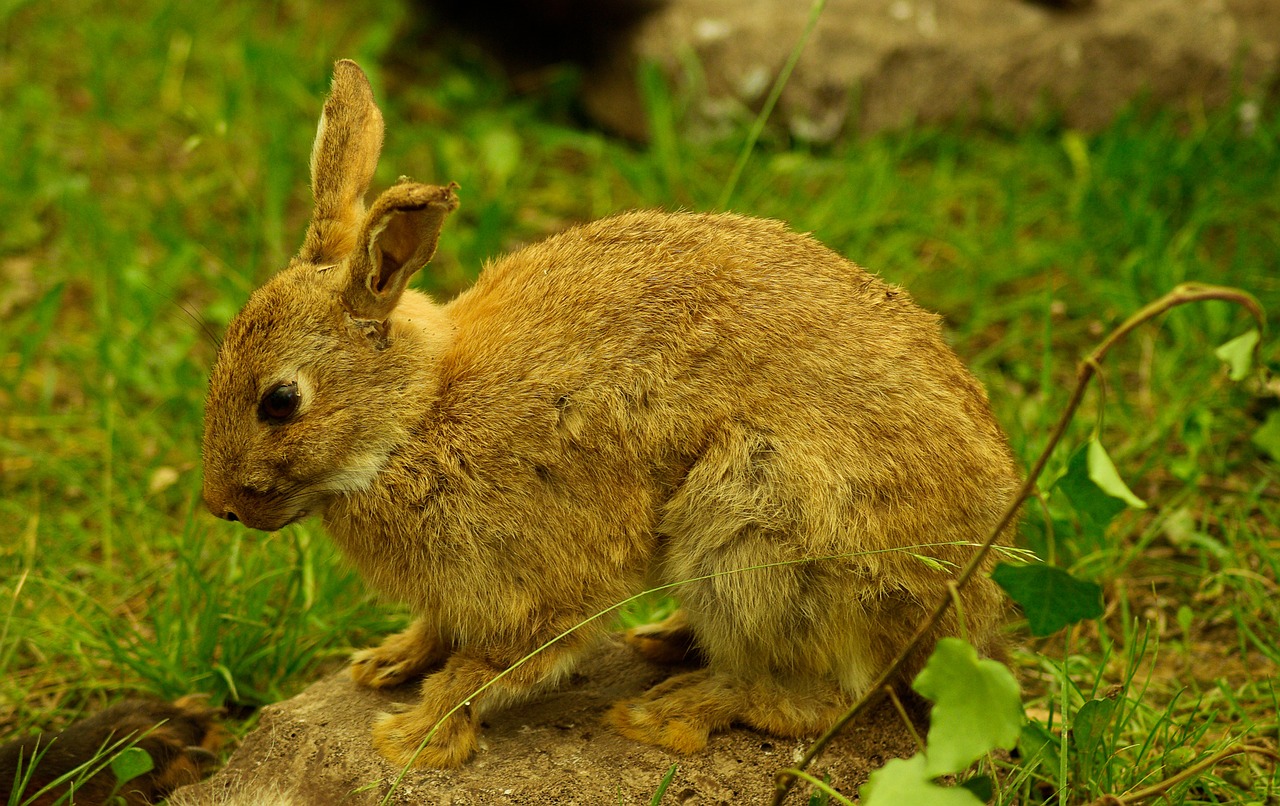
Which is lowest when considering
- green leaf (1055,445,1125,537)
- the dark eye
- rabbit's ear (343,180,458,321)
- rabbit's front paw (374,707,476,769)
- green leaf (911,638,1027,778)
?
rabbit's front paw (374,707,476,769)

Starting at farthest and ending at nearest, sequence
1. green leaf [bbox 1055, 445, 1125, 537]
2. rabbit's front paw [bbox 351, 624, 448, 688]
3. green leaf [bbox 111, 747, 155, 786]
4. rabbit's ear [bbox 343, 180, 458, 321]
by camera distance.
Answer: rabbit's front paw [bbox 351, 624, 448, 688] < green leaf [bbox 111, 747, 155, 786] < rabbit's ear [bbox 343, 180, 458, 321] < green leaf [bbox 1055, 445, 1125, 537]

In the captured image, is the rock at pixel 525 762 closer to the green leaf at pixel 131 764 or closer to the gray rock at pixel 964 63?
the green leaf at pixel 131 764

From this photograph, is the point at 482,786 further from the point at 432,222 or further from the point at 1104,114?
the point at 1104,114

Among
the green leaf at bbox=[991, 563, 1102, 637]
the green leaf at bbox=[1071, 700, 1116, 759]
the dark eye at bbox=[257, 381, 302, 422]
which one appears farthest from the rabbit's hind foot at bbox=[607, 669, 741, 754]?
the dark eye at bbox=[257, 381, 302, 422]

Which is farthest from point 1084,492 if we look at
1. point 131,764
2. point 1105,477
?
point 131,764

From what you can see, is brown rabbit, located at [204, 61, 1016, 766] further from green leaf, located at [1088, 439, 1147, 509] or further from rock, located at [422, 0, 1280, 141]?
rock, located at [422, 0, 1280, 141]

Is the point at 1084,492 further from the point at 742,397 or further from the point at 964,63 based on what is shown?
the point at 964,63
